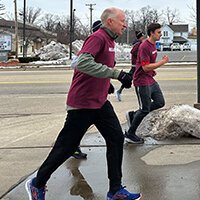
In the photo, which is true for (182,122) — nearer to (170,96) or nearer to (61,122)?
(61,122)

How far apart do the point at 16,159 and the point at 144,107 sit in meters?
1.86

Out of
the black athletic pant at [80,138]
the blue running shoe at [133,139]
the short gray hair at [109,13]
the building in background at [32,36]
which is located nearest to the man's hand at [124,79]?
the black athletic pant at [80,138]

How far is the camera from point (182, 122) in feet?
20.9

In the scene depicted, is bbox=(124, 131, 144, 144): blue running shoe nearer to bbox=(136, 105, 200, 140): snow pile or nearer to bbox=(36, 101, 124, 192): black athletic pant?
bbox=(136, 105, 200, 140): snow pile

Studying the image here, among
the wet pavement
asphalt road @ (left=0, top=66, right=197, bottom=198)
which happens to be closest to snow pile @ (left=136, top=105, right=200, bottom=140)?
the wet pavement

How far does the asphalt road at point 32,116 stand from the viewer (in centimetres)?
563

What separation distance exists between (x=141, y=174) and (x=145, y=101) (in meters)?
1.41

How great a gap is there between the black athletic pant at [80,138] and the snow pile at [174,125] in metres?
2.45

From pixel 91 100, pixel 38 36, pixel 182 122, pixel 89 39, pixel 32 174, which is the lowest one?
pixel 32 174

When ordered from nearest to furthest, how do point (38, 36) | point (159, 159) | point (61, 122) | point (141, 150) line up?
point (159, 159)
point (141, 150)
point (61, 122)
point (38, 36)

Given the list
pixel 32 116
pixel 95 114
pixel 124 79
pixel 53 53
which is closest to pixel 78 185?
pixel 95 114

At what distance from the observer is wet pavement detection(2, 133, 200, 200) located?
4.33 metres

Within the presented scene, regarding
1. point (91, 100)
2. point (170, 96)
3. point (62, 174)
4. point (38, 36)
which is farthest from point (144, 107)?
point (38, 36)

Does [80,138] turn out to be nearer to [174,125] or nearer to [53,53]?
[174,125]
